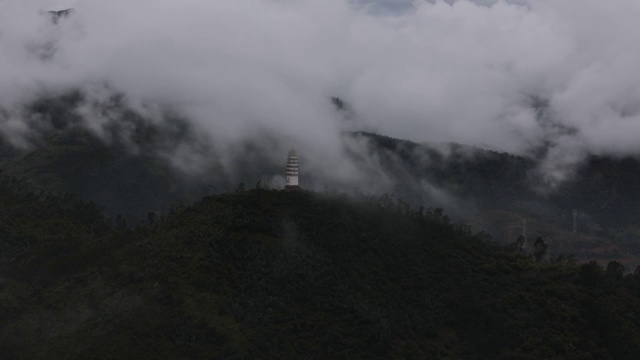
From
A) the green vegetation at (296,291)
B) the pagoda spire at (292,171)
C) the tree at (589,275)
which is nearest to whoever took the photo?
the green vegetation at (296,291)

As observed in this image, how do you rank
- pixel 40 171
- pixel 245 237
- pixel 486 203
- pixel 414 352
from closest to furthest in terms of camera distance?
1. pixel 414 352
2. pixel 245 237
3. pixel 40 171
4. pixel 486 203

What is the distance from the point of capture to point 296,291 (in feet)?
185

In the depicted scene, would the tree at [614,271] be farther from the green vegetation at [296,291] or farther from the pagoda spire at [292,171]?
the pagoda spire at [292,171]

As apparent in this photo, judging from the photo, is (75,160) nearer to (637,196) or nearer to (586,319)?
(586,319)

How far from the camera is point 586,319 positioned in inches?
2383

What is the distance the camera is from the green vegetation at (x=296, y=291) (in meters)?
50.0

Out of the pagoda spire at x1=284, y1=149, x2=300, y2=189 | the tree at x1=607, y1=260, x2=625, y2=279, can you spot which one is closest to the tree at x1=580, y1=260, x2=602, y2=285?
the tree at x1=607, y1=260, x2=625, y2=279

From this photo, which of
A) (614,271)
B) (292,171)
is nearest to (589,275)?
(614,271)

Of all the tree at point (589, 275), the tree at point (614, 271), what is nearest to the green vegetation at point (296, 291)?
the tree at point (589, 275)

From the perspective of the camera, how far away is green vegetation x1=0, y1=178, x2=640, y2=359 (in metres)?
50.0

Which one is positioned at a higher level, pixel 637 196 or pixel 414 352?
pixel 637 196

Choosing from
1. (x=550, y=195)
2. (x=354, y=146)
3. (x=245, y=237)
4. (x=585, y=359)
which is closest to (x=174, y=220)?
(x=245, y=237)

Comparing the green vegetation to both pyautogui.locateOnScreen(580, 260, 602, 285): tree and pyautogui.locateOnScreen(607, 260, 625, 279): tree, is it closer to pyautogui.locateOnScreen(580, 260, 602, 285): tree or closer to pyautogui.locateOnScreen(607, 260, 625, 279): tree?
pyautogui.locateOnScreen(580, 260, 602, 285): tree

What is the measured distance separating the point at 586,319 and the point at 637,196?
130 m
